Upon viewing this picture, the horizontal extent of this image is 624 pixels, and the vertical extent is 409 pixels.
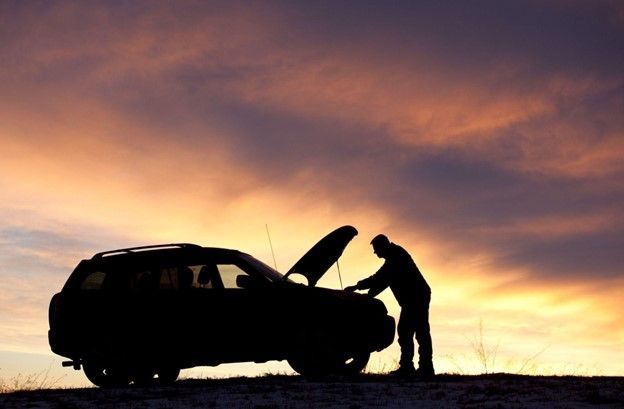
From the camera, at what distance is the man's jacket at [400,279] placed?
15.0 m

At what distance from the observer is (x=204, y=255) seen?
14508 mm

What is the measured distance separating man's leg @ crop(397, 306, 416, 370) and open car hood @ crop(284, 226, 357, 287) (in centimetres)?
148

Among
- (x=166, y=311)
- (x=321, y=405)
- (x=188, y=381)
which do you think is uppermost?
(x=166, y=311)

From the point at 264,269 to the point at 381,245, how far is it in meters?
2.00

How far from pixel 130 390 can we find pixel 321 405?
12.0 feet

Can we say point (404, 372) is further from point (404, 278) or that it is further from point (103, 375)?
point (103, 375)

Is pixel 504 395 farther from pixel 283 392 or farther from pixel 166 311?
pixel 166 311

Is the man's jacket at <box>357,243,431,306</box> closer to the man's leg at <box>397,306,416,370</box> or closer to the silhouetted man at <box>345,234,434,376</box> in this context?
the silhouetted man at <box>345,234,434,376</box>

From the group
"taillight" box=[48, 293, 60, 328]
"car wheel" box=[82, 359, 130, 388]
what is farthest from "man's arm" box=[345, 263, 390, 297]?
"taillight" box=[48, 293, 60, 328]

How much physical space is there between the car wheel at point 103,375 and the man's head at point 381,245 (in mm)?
4479

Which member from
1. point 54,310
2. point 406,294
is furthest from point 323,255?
point 54,310

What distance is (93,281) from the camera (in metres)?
15.2

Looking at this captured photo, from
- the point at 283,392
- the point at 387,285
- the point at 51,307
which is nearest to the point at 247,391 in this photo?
the point at 283,392

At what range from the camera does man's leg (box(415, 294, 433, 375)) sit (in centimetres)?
1486
